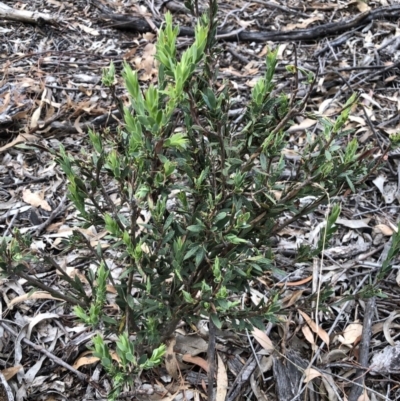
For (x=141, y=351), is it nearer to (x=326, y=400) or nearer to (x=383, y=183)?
(x=326, y=400)

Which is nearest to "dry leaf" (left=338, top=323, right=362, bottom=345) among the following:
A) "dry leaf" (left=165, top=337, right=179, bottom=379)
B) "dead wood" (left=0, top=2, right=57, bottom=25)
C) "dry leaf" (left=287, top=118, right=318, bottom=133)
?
"dry leaf" (left=165, top=337, right=179, bottom=379)

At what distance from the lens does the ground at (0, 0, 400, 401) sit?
5.62 ft

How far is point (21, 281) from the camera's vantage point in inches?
79.8

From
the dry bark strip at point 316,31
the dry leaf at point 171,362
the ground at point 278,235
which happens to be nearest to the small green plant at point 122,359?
the ground at point 278,235

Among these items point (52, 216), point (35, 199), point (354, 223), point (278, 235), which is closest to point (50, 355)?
point (52, 216)

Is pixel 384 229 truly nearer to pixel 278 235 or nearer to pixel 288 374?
pixel 278 235

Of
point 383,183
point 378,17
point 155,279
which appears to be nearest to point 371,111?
point 383,183

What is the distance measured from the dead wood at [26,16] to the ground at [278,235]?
1cm

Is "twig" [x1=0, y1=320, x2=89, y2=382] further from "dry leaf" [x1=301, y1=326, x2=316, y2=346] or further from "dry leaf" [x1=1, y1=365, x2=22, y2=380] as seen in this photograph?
"dry leaf" [x1=301, y1=326, x2=316, y2=346]

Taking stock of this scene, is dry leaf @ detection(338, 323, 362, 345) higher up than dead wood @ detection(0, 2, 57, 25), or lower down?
lower down

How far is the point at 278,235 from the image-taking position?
221 cm

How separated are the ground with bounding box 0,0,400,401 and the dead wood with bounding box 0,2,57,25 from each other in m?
0.01

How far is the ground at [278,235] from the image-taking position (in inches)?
67.5

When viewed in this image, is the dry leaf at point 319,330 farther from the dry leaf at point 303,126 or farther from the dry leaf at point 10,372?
the dry leaf at point 303,126
